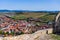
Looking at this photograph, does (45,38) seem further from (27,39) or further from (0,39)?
(0,39)

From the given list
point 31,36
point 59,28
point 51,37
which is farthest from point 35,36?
point 59,28

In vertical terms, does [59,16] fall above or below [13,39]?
above

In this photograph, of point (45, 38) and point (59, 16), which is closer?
point (45, 38)

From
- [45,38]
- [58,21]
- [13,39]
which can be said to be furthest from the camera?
[58,21]

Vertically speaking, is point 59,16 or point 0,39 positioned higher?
point 59,16

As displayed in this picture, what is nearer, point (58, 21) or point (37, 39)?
point (37, 39)

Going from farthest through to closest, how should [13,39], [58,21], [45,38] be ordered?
[58,21], [13,39], [45,38]

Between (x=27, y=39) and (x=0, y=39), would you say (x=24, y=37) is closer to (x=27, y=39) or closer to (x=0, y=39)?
(x=27, y=39)

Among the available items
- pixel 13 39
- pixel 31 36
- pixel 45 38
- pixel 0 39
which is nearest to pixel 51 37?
pixel 45 38
